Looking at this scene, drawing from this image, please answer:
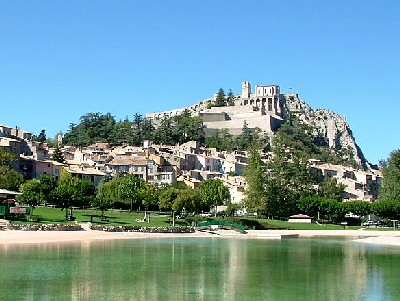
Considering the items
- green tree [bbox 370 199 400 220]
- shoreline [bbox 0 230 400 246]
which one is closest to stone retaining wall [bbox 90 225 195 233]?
shoreline [bbox 0 230 400 246]

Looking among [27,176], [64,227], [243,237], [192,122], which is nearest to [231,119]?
[192,122]

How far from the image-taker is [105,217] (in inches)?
2980

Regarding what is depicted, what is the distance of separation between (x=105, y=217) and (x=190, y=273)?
4014 centimetres

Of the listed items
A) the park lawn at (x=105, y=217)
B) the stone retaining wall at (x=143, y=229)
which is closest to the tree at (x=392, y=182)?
the park lawn at (x=105, y=217)

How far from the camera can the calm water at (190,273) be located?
1155 inches

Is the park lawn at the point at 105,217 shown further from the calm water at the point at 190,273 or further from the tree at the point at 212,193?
the calm water at the point at 190,273

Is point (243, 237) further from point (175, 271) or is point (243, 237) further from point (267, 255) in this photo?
point (175, 271)

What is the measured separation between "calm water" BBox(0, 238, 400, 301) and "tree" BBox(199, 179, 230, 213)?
1531 inches

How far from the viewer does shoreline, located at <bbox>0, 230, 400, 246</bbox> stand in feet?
187

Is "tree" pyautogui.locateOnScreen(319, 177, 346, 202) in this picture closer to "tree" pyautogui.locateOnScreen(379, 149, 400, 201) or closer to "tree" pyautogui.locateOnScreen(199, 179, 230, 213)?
"tree" pyautogui.locateOnScreen(379, 149, 400, 201)

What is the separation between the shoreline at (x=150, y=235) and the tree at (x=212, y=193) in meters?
13.7

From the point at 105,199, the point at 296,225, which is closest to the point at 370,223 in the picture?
the point at 296,225

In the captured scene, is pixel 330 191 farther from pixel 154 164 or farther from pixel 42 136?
pixel 42 136

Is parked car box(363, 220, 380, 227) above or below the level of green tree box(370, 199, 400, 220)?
below
